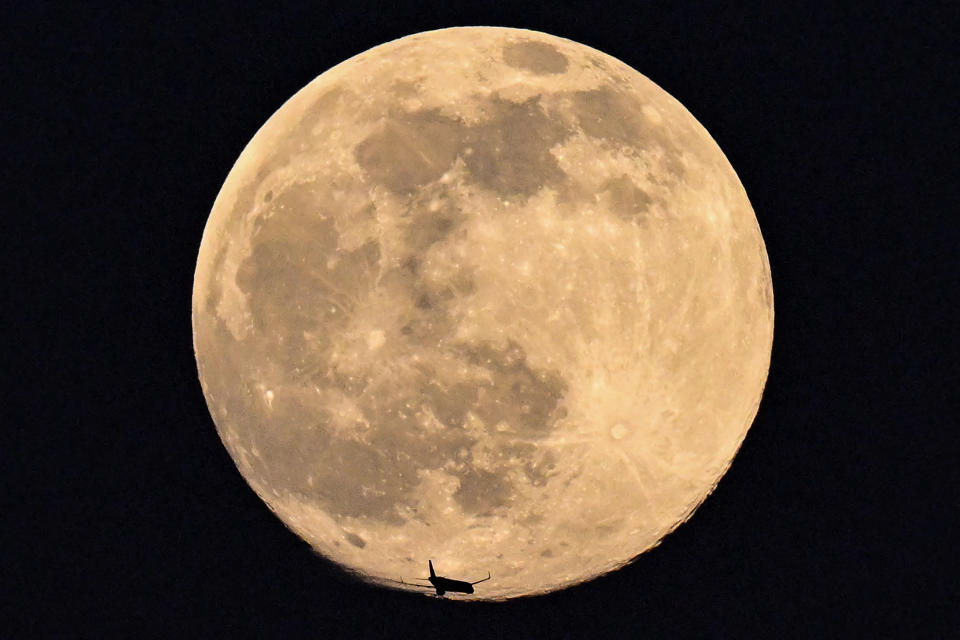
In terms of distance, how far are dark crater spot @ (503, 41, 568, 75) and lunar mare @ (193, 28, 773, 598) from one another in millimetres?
14

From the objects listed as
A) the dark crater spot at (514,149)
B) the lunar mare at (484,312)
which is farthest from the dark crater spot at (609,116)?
the dark crater spot at (514,149)

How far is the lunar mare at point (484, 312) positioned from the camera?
4762mm

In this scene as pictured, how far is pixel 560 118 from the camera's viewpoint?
5066 millimetres

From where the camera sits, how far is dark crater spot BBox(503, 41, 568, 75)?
530 centimetres

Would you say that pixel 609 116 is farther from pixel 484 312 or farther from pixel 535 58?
pixel 484 312

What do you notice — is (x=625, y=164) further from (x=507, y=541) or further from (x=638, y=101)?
(x=507, y=541)

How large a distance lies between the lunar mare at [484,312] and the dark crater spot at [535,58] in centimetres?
1

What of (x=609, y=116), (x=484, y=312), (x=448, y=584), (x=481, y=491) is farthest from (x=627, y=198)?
(x=448, y=584)

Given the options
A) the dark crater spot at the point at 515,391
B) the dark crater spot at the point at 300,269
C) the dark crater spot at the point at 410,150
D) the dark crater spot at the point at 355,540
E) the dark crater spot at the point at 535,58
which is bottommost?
the dark crater spot at the point at 355,540

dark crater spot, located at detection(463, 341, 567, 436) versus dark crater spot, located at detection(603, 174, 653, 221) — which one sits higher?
dark crater spot, located at detection(603, 174, 653, 221)

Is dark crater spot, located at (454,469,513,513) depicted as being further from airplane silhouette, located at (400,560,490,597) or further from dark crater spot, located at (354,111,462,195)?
dark crater spot, located at (354,111,462,195)

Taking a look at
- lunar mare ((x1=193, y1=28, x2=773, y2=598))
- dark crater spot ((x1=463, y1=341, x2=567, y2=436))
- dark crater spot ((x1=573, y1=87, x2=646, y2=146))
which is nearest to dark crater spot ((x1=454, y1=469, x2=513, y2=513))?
lunar mare ((x1=193, y1=28, x2=773, y2=598))

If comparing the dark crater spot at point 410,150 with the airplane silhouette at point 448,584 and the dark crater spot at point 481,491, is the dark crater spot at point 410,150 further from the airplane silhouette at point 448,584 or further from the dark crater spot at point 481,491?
the airplane silhouette at point 448,584

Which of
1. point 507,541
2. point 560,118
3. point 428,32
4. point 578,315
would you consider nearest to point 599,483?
point 507,541
